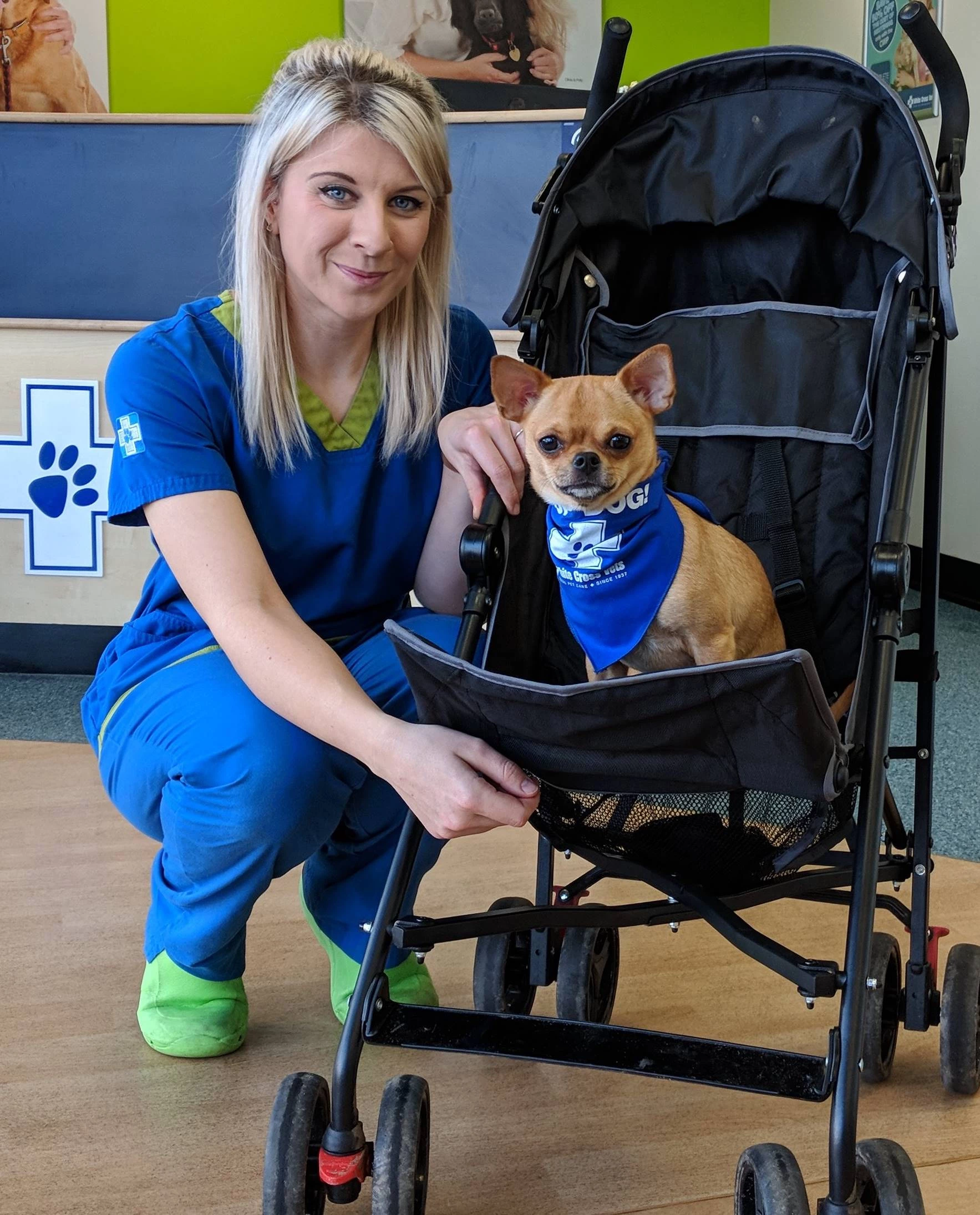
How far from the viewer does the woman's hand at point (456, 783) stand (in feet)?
3.76

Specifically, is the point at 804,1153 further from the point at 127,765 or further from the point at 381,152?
the point at 381,152

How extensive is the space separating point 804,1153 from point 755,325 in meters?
1.07

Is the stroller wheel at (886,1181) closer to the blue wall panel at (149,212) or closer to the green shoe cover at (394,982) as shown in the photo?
the green shoe cover at (394,982)

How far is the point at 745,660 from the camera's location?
38.7 inches

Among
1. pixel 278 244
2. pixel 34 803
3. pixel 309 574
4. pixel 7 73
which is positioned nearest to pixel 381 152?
pixel 278 244

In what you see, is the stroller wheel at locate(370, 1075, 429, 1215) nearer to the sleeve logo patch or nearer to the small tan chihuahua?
the small tan chihuahua

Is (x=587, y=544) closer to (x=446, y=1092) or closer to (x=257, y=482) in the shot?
(x=257, y=482)

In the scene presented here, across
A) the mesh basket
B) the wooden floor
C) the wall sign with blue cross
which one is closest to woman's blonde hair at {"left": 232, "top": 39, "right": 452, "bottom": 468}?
the mesh basket

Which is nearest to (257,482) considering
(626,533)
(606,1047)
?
(626,533)

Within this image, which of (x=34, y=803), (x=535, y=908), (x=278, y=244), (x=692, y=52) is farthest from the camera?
(x=692, y=52)

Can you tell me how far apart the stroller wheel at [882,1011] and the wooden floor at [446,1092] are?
0.04 metres

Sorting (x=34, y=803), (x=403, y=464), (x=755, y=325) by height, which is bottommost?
(x=34, y=803)

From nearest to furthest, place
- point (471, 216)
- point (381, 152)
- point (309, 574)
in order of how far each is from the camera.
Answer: point (381, 152) → point (309, 574) → point (471, 216)

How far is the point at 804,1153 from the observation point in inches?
55.8
